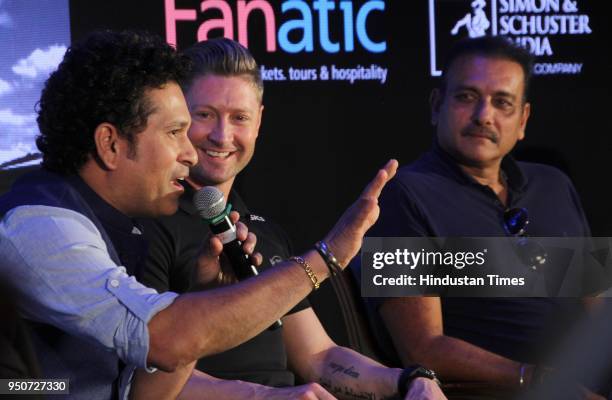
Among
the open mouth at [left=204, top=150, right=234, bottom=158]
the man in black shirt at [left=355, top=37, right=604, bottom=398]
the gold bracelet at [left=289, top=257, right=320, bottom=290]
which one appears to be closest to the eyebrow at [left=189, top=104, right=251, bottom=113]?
the open mouth at [left=204, top=150, right=234, bottom=158]

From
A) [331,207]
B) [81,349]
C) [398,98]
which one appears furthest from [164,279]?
[398,98]

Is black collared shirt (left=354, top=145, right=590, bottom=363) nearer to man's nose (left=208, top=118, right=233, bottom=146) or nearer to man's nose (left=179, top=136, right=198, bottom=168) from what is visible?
man's nose (left=208, top=118, right=233, bottom=146)

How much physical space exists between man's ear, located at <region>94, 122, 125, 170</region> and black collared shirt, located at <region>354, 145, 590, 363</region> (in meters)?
1.19

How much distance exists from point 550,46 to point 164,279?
2173 millimetres

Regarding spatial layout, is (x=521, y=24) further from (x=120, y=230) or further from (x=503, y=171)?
(x=120, y=230)

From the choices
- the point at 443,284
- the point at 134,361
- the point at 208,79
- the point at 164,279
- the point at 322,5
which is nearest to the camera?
the point at 134,361

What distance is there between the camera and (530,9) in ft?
12.7

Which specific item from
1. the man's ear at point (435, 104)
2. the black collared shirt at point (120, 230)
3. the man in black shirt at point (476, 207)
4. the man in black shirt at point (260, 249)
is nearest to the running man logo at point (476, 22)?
the man in black shirt at point (476, 207)

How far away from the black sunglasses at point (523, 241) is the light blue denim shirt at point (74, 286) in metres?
1.80

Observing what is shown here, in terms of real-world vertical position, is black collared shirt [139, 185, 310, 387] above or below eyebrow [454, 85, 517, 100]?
below

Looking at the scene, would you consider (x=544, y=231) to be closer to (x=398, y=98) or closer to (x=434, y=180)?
(x=434, y=180)

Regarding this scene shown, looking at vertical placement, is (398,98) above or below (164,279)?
above

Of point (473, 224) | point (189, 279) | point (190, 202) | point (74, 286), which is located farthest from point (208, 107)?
point (74, 286)

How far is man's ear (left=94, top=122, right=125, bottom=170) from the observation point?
205 cm
